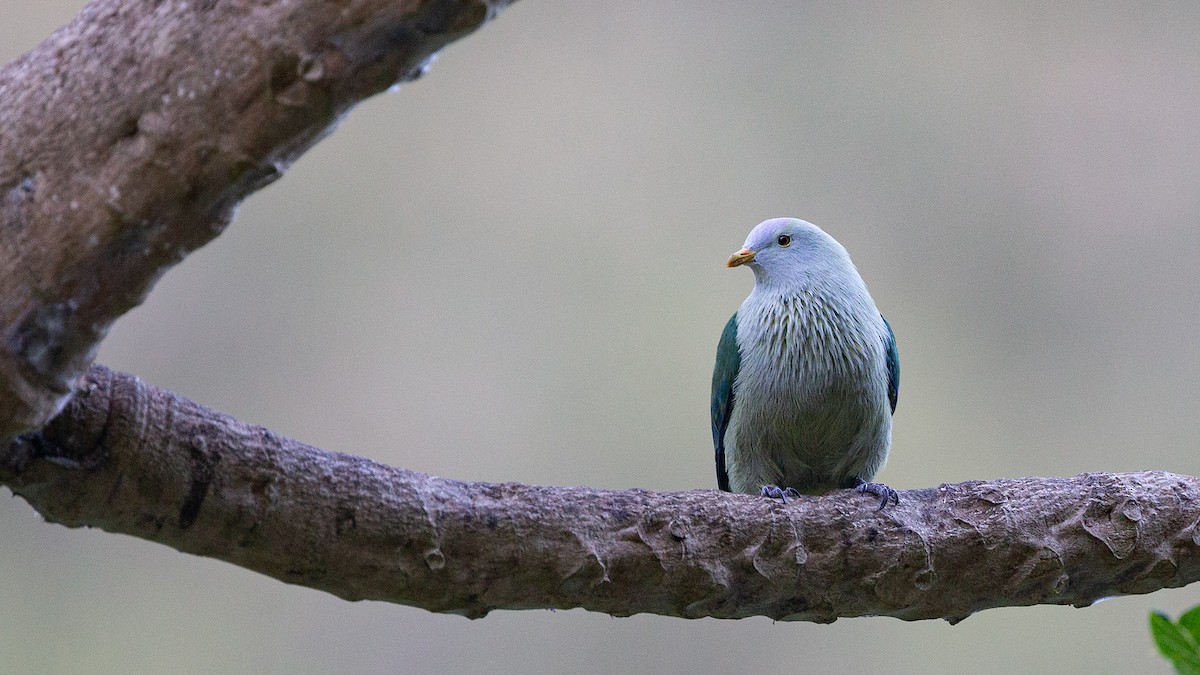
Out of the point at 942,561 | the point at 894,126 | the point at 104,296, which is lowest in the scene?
the point at 942,561

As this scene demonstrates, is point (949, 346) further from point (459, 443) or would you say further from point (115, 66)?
point (115, 66)

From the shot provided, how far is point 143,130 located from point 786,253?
1832 mm

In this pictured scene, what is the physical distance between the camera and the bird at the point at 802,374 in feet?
8.31

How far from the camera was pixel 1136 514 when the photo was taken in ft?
6.58

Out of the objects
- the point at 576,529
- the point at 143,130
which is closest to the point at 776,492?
the point at 576,529

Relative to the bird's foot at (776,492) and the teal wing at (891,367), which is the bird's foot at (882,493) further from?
the teal wing at (891,367)

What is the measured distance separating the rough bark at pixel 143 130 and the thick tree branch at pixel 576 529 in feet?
0.69

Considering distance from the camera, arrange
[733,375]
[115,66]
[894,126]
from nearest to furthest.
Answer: [115,66], [733,375], [894,126]

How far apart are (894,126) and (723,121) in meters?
0.93

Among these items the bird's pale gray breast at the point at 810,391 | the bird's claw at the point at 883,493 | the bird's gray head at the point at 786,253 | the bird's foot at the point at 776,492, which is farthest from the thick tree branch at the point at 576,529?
the bird's gray head at the point at 786,253

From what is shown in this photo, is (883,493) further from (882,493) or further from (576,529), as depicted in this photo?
(576,529)

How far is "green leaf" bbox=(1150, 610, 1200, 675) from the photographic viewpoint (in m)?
1.88

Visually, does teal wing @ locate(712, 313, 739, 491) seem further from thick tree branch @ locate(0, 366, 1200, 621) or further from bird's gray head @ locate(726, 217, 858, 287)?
thick tree branch @ locate(0, 366, 1200, 621)

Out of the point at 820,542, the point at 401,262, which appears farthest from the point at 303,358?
the point at 820,542
